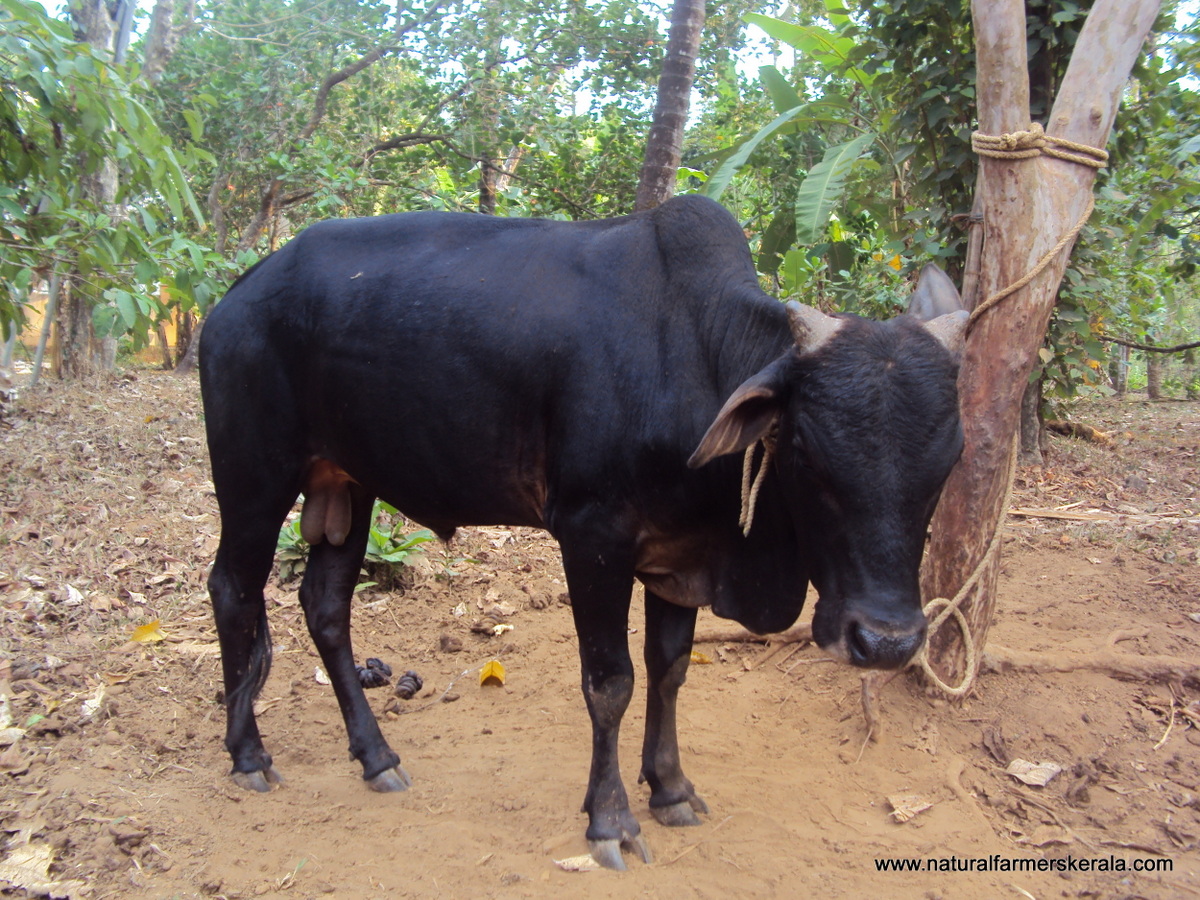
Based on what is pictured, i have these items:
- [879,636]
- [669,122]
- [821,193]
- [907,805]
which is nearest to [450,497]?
[879,636]

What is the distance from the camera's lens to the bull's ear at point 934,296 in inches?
113

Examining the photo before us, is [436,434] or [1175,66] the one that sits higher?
[1175,66]

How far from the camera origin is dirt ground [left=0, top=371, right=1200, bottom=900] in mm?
2830

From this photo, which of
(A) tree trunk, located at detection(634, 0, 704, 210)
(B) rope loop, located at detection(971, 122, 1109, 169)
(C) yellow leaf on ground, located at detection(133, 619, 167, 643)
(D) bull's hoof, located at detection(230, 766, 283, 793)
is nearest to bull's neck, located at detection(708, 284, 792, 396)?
(B) rope loop, located at detection(971, 122, 1109, 169)

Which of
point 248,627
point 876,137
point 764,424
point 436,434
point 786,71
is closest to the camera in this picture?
point 764,424

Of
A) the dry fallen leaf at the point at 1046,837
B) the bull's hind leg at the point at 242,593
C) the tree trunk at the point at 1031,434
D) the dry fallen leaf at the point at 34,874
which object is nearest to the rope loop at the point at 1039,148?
Result: the dry fallen leaf at the point at 1046,837

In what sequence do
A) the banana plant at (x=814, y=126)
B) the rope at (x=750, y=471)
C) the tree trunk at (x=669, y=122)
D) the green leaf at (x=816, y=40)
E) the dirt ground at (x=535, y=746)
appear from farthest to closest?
1. the tree trunk at (x=669, y=122)
2. the green leaf at (x=816, y=40)
3. the banana plant at (x=814, y=126)
4. the dirt ground at (x=535, y=746)
5. the rope at (x=750, y=471)

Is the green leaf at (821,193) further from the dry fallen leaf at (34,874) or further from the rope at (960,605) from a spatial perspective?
the dry fallen leaf at (34,874)

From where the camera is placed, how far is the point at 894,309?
8.31 meters

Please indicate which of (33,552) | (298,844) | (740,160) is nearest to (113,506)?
(33,552)

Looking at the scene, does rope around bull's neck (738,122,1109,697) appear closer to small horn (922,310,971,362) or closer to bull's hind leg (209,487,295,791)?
small horn (922,310,971,362)

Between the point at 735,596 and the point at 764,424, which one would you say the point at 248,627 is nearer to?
the point at 735,596

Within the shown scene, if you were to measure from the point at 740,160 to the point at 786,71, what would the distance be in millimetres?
5731

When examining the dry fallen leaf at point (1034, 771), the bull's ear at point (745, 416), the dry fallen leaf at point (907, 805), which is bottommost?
the dry fallen leaf at point (907, 805)
